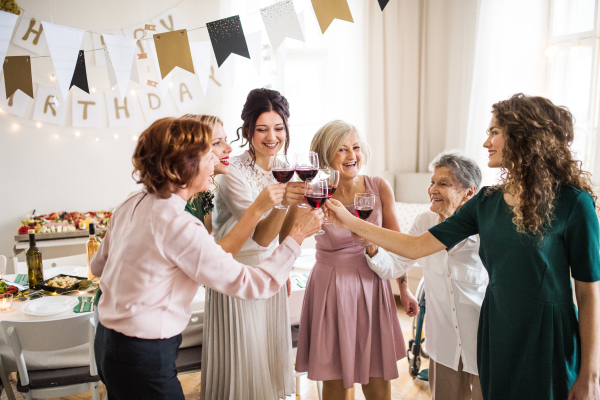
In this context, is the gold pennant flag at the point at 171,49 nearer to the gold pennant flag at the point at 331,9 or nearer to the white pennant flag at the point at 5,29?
the gold pennant flag at the point at 331,9

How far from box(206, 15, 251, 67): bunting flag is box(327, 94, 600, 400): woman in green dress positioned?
5.76 ft

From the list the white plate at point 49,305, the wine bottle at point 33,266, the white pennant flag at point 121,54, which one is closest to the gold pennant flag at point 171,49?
the white pennant flag at point 121,54

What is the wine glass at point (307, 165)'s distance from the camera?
57.6 inches

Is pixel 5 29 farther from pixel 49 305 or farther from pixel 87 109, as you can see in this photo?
pixel 49 305

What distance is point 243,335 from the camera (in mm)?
1631

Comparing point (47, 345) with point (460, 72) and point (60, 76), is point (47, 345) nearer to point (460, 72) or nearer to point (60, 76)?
point (60, 76)

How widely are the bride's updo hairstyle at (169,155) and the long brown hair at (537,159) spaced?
34.6 inches

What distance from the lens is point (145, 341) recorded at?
3.74 feet

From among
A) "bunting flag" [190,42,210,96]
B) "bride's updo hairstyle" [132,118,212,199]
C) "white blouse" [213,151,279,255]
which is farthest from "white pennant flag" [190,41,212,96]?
"bride's updo hairstyle" [132,118,212,199]

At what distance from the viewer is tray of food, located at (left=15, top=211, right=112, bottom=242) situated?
3.87 metres

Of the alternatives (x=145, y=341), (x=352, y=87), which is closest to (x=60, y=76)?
(x=145, y=341)

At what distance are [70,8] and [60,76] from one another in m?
1.99

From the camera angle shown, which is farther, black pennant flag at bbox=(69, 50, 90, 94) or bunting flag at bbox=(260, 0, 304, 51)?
black pennant flag at bbox=(69, 50, 90, 94)

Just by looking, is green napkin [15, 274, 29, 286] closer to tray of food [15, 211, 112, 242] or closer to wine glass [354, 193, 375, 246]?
tray of food [15, 211, 112, 242]
